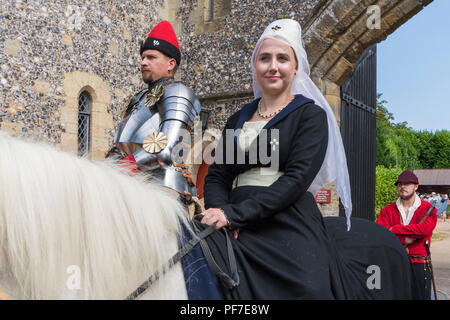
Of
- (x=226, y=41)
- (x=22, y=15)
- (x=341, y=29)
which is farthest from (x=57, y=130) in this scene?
(x=341, y=29)

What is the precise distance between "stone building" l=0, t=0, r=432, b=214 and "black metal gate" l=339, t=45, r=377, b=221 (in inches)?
17.7

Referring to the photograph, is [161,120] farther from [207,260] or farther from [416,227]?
[416,227]

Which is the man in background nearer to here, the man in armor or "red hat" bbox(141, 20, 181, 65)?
the man in armor

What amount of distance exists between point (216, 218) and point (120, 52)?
6035mm

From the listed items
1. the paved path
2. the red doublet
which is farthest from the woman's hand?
the paved path

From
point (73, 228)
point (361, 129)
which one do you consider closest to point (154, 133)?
point (73, 228)

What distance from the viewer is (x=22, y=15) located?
5.78 meters

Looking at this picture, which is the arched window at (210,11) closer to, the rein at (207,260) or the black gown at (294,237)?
the black gown at (294,237)

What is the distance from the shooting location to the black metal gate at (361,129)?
688 centimetres

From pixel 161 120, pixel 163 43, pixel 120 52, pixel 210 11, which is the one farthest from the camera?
pixel 210 11

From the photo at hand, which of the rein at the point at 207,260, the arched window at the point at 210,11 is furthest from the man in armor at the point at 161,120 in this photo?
the arched window at the point at 210,11

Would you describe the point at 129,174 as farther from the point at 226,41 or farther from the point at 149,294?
the point at 226,41

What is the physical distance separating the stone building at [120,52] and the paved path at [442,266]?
194 cm

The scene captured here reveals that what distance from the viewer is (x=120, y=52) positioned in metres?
6.99
